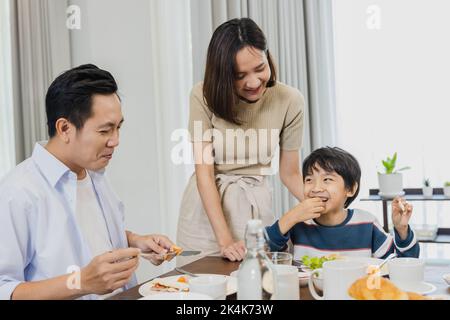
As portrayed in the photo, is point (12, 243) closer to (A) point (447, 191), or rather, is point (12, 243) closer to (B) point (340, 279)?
(B) point (340, 279)

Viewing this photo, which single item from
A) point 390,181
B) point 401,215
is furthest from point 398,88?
point 401,215

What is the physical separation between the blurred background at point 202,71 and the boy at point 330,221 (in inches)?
56.4

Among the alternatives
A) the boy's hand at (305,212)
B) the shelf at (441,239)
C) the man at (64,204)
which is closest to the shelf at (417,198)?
the shelf at (441,239)

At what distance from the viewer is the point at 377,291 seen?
0.76 m

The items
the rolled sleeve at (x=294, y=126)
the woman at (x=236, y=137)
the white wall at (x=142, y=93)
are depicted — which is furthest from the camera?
the white wall at (x=142, y=93)

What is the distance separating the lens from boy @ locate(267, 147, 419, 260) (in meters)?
1.53

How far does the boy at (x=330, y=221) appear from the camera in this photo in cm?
153

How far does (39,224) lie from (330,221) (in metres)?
0.91

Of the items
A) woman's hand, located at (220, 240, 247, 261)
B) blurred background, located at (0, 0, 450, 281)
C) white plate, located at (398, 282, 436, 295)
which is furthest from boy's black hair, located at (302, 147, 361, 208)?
blurred background, located at (0, 0, 450, 281)

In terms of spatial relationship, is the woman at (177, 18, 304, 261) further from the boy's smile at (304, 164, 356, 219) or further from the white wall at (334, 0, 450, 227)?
the white wall at (334, 0, 450, 227)

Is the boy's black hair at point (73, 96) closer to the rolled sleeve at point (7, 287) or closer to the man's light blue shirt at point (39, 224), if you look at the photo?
the man's light blue shirt at point (39, 224)

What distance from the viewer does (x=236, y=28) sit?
5.37 feet

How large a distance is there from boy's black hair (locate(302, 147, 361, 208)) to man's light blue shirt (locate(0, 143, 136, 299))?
2.55 feet
